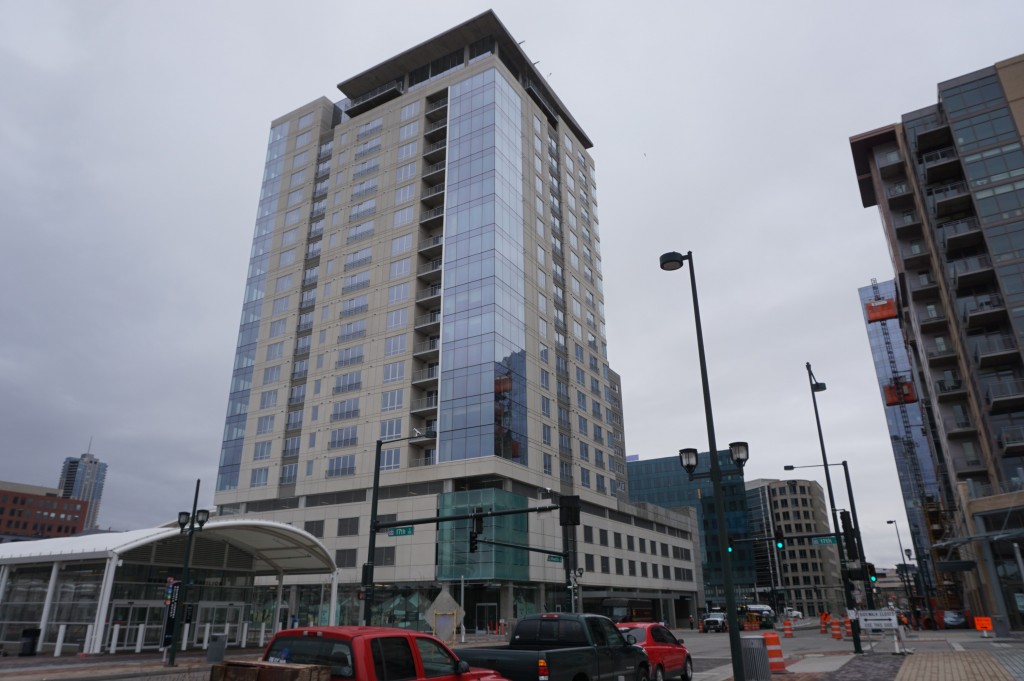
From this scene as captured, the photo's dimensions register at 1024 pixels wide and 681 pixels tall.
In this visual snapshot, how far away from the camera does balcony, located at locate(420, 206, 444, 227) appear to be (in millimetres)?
65812

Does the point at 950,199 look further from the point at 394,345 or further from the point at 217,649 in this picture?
the point at 217,649

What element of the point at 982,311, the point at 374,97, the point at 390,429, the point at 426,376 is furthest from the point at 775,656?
the point at 374,97

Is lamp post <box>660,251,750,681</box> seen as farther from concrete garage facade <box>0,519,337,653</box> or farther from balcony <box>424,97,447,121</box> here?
balcony <box>424,97,447,121</box>

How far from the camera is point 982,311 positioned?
49.6 metres

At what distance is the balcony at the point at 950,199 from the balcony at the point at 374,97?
187 feet

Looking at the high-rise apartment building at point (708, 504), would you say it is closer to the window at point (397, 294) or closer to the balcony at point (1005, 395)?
the balcony at point (1005, 395)

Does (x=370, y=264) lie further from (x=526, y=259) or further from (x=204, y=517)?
Answer: (x=204, y=517)

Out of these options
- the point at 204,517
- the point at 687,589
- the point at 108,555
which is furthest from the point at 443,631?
the point at 687,589

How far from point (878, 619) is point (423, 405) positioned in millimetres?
40571

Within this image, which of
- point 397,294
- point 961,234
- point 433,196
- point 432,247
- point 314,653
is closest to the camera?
point 314,653

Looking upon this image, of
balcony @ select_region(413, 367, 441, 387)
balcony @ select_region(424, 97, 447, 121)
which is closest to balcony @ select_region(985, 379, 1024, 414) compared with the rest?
balcony @ select_region(413, 367, 441, 387)

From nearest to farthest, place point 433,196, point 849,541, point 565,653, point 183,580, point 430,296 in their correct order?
point 565,653, point 849,541, point 183,580, point 430,296, point 433,196

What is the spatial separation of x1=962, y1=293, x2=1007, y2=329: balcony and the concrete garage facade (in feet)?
168

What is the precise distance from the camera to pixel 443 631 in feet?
86.3
